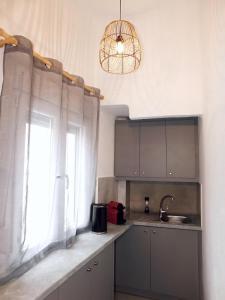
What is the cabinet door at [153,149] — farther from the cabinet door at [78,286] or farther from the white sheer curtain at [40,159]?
the cabinet door at [78,286]

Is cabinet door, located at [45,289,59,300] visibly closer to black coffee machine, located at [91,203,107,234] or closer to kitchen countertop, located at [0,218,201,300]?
kitchen countertop, located at [0,218,201,300]

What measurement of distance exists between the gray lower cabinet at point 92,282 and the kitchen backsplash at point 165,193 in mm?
1261

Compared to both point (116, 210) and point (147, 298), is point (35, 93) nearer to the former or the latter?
point (116, 210)

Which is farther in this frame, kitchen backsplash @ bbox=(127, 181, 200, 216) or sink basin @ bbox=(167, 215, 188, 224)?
kitchen backsplash @ bbox=(127, 181, 200, 216)

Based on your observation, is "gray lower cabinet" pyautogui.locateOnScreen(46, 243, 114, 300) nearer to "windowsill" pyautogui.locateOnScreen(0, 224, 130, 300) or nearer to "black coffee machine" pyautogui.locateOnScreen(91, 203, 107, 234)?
"windowsill" pyautogui.locateOnScreen(0, 224, 130, 300)

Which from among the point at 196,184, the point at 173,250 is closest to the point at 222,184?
the point at 173,250

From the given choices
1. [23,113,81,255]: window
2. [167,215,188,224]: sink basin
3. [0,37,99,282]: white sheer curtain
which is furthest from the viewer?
[167,215,188,224]: sink basin

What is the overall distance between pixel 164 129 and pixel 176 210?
3.74 ft

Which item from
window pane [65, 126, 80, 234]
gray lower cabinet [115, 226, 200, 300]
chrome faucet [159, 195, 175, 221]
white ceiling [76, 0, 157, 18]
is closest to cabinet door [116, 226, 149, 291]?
gray lower cabinet [115, 226, 200, 300]

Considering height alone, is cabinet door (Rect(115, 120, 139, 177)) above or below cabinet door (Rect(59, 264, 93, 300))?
above

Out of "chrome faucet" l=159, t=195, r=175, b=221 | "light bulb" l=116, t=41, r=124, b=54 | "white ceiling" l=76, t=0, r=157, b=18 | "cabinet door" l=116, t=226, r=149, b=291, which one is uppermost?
"white ceiling" l=76, t=0, r=157, b=18

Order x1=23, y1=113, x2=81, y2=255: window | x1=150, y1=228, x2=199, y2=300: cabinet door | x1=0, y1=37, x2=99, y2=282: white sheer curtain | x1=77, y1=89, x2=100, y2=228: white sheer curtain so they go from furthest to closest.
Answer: x1=150, y1=228, x2=199, y2=300: cabinet door < x1=77, y1=89, x2=100, y2=228: white sheer curtain < x1=23, y1=113, x2=81, y2=255: window < x1=0, y1=37, x2=99, y2=282: white sheer curtain

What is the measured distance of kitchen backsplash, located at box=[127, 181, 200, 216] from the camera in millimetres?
3264

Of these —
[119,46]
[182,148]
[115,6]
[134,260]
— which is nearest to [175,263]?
[134,260]
